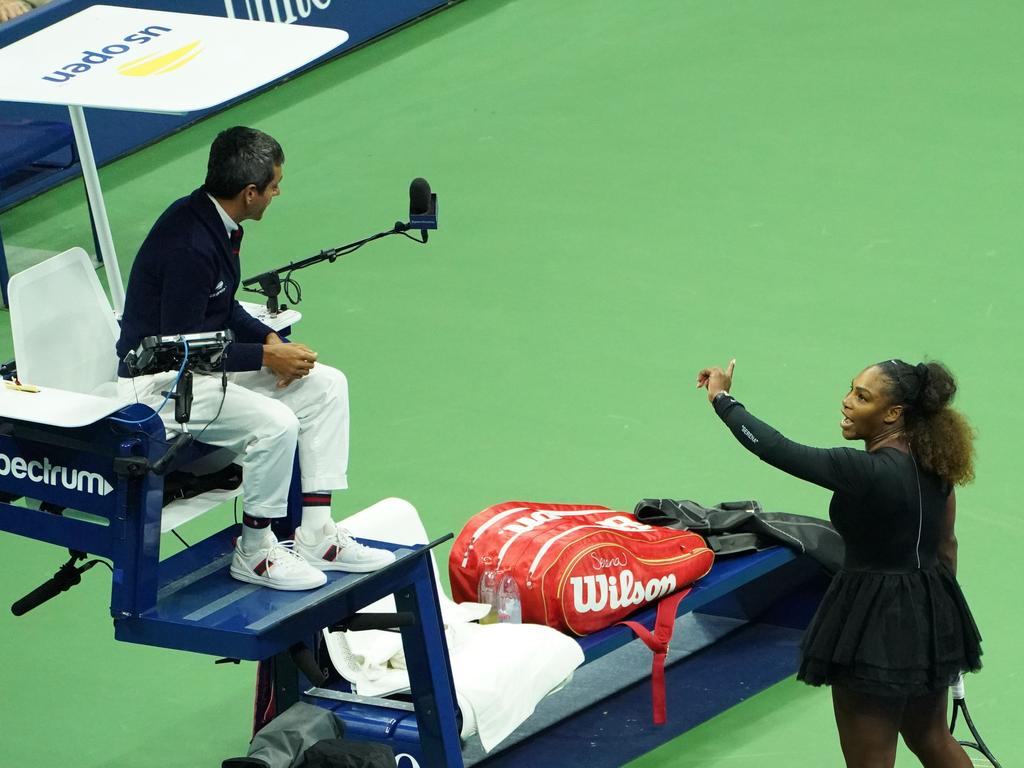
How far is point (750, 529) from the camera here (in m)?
A: 7.16

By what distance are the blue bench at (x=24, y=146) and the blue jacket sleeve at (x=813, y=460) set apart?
19.3 feet

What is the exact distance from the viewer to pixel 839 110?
12258 mm

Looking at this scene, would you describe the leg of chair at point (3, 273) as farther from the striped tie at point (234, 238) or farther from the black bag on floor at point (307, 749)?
the black bag on floor at point (307, 749)

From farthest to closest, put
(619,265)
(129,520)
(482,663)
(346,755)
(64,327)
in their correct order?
(619,265)
(482,663)
(64,327)
(346,755)
(129,520)

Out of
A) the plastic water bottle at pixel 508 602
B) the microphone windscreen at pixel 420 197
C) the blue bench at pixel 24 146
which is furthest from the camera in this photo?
the blue bench at pixel 24 146

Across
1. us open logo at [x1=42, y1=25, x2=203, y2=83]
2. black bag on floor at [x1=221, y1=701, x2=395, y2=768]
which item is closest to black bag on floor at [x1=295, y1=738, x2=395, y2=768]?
black bag on floor at [x1=221, y1=701, x2=395, y2=768]

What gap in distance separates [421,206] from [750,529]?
1.76 m

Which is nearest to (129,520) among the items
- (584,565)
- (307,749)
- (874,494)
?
(307,749)

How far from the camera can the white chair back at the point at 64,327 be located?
594 cm

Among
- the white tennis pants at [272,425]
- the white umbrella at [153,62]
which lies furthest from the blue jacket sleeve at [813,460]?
the white umbrella at [153,62]

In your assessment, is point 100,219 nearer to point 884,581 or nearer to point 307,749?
point 307,749

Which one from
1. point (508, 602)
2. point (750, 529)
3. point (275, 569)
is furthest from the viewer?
point (750, 529)

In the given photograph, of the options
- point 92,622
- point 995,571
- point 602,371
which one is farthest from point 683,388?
point 92,622

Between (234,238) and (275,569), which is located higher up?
(234,238)
